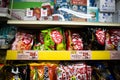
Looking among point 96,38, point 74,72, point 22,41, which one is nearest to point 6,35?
point 22,41

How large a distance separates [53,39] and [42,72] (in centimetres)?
36

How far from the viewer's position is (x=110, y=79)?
78.3 inches

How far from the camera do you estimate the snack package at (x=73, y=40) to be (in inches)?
80.1

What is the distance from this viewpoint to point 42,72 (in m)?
1.86

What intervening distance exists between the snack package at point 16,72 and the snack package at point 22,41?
0.76ft

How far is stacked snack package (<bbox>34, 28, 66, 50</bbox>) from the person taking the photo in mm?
2002

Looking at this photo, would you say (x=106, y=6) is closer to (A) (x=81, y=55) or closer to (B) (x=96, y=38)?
(B) (x=96, y=38)

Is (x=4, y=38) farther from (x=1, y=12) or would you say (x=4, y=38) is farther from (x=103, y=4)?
(x=103, y=4)

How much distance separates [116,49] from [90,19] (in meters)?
0.48

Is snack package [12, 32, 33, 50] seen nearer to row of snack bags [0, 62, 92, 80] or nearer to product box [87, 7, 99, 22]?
row of snack bags [0, 62, 92, 80]

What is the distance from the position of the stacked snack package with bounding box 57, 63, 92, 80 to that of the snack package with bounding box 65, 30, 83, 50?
0.19 m

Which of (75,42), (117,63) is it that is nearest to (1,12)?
(75,42)

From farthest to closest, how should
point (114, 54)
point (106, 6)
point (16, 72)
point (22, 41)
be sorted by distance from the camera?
Result: 1. point (106, 6)
2. point (22, 41)
3. point (114, 54)
4. point (16, 72)

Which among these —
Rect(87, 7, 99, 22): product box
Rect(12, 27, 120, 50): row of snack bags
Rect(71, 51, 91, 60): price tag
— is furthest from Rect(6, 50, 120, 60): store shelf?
Rect(87, 7, 99, 22): product box
